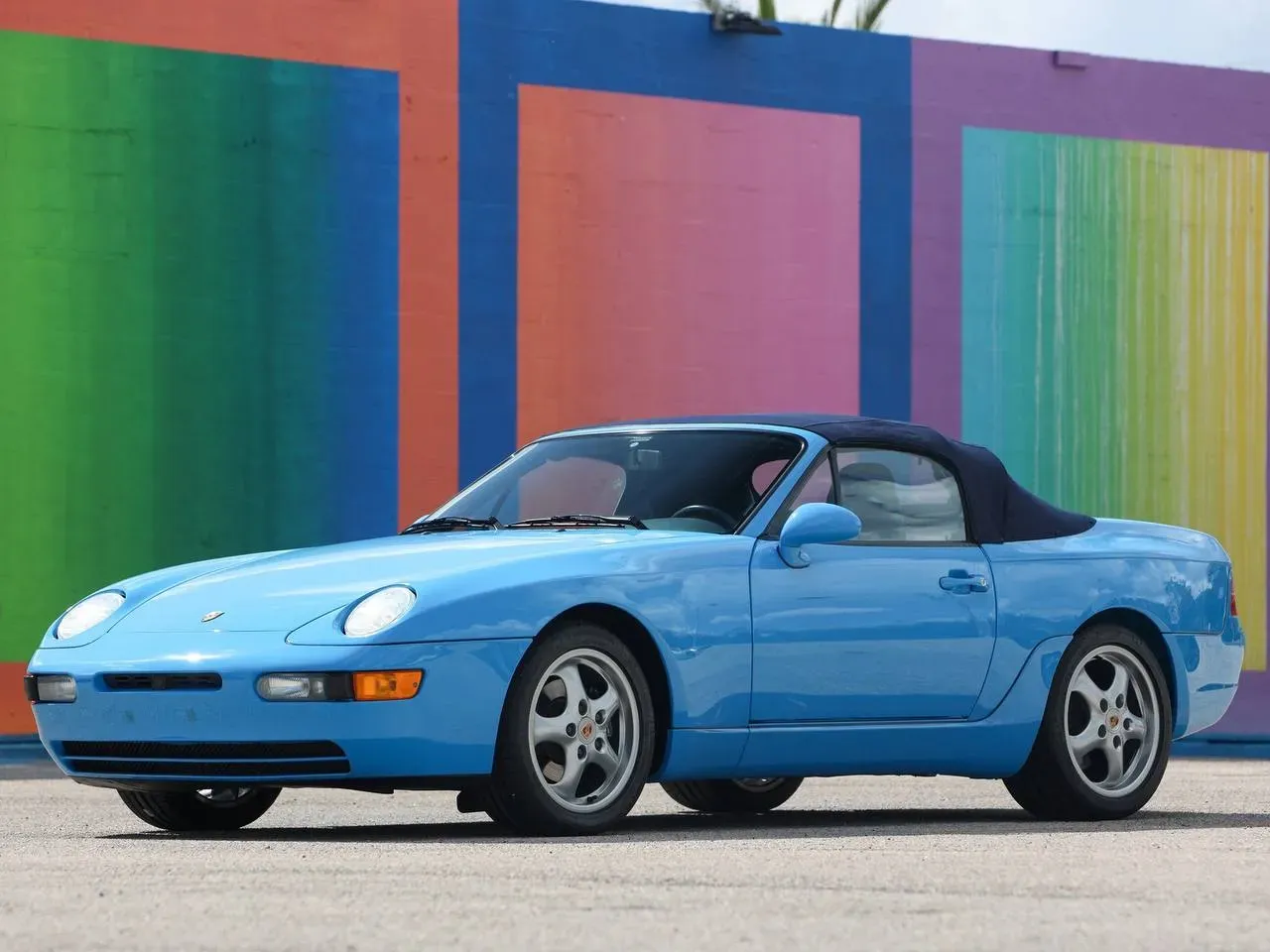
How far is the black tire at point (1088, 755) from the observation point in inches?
380

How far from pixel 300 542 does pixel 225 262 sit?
6.32 feet

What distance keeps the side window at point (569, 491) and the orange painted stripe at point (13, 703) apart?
7802mm

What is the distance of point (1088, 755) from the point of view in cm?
980

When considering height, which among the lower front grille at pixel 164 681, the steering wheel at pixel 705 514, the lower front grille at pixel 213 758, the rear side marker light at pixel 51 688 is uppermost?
the steering wheel at pixel 705 514

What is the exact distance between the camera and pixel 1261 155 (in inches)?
853

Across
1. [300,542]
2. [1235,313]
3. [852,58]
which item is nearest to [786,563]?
[300,542]

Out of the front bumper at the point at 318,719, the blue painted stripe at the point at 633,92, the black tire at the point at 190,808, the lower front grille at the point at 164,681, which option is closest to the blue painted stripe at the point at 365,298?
the blue painted stripe at the point at 633,92

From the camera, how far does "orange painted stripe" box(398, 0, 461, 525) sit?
714 inches

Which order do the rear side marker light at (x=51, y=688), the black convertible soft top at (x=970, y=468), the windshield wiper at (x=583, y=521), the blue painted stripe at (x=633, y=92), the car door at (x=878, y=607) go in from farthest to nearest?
the blue painted stripe at (x=633, y=92)
the black convertible soft top at (x=970, y=468)
the windshield wiper at (x=583, y=521)
the car door at (x=878, y=607)
the rear side marker light at (x=51, y=688)

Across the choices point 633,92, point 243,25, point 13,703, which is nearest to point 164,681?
point 13,703

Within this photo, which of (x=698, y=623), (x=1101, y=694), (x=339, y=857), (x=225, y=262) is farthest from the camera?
(x=225, y=262)

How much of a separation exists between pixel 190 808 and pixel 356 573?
4.22ft

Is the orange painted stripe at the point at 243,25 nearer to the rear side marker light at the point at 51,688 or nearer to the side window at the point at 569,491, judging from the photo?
the side window at the point at 569,491

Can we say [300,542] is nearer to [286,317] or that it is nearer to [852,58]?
[286,317]
